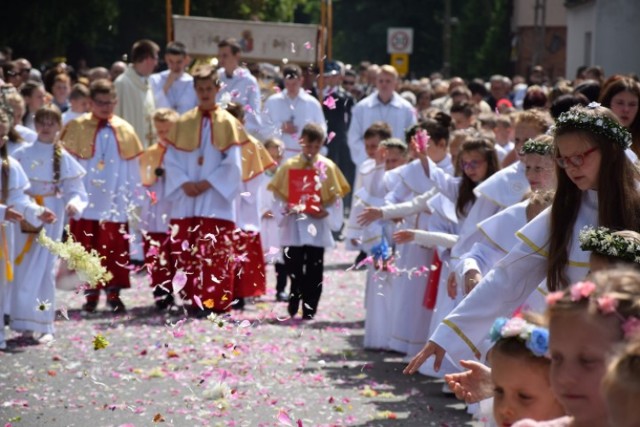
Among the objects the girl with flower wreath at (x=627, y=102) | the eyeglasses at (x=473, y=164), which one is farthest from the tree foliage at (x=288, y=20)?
the girl with flower wreath at (x=627, y=102)

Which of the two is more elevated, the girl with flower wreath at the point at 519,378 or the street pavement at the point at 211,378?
the girl with flower wreath at the point at 519,378

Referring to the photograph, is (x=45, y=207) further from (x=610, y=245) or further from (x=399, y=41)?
(x=399, y=41)

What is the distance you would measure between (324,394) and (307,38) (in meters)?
10.6

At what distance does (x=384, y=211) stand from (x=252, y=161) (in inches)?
113

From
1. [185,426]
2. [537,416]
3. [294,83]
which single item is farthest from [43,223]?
[537,416]

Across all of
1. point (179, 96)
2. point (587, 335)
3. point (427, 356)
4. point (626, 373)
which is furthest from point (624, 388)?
point (179, 96)

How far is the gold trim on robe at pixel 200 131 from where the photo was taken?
13367 mm

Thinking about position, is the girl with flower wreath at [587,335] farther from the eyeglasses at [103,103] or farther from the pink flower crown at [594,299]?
the eyeglasses at [103,103]

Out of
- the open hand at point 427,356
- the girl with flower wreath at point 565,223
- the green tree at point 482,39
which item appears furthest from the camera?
the green tree at point 482,39

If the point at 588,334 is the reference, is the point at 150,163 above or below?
below

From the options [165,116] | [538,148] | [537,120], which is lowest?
[165,116]

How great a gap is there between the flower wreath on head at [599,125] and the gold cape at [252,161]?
26.6 feet

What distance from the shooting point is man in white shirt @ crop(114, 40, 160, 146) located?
17031 mm

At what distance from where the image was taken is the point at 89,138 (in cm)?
1365
